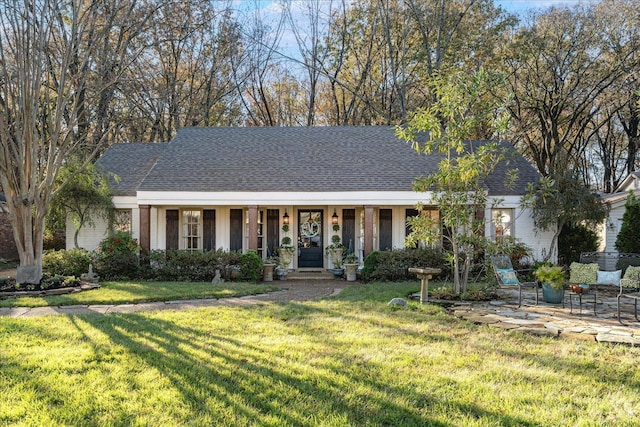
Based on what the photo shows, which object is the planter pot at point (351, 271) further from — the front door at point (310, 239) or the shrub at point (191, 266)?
the shrub at point (191, 266)

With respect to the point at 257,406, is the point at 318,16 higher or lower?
higher

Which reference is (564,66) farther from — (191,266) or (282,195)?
(191,266)

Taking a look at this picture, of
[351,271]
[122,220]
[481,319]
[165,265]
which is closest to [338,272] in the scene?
[351,271]

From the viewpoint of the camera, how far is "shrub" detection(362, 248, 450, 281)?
1308 centimetres

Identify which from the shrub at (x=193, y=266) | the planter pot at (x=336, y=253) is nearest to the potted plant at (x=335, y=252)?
the planter pot at (x=336, y=253)

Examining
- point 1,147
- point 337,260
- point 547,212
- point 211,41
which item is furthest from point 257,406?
point 211,41

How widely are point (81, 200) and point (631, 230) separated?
56.4 feet

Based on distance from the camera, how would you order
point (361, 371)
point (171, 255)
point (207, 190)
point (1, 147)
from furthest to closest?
point (207, 190) < point (171, 255) < point (1, 147) < point (361, 371)

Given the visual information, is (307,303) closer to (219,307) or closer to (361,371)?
(219,307)

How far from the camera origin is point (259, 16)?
2725cm

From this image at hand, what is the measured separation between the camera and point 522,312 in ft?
26.5

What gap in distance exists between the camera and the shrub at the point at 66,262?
41.7ft

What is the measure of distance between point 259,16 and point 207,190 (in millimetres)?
17059

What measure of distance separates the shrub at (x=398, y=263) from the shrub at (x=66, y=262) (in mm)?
8378
